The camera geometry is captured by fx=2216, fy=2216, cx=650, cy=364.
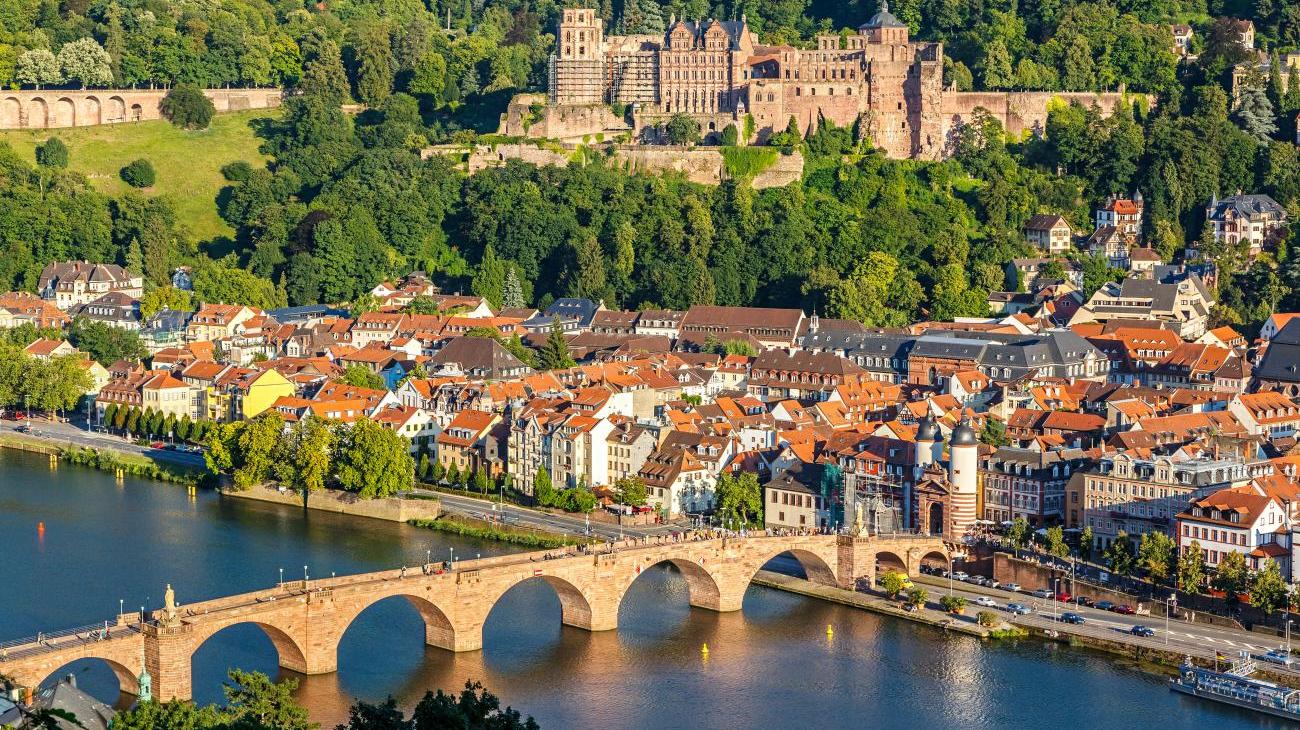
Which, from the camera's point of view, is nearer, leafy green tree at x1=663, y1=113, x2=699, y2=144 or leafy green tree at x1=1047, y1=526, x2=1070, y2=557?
leafy green tree at x1=1047, y1=526, x2=1070, y2=557

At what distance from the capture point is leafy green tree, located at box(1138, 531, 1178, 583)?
46.2 m

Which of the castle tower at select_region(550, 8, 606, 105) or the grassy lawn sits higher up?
the castle tower at select_region(550, 8, 606, 105)

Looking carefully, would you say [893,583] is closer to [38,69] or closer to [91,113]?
[91,113]

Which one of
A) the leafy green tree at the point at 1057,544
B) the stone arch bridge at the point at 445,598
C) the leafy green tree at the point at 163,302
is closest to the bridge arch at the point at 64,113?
the leafy green tree at the point at 163,302

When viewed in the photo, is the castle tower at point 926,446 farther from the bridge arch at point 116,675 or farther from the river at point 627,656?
the bridge arch at point 116,675

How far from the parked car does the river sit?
2188mm

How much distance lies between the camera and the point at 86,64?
97.0 meters

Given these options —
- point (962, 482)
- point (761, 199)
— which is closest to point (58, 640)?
point (962, 482)

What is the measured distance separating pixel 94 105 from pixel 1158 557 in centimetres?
6294

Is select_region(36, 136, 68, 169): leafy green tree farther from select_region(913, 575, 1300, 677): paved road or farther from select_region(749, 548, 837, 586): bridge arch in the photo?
select_region(913, 575, 1300, 677): paved road

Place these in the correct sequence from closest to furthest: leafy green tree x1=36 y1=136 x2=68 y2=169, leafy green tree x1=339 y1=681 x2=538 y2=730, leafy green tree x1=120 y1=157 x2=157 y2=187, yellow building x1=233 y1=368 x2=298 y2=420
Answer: leafy green tree x1=339 y1=681 x2=538 y2=730, yellow building x1=233 y1=368 x2=298 y2=420, leafy green tree x1=120 y1=157 x2=157 y2=187, leafy green tree x1=36 y1=136 x2=68 y2=169

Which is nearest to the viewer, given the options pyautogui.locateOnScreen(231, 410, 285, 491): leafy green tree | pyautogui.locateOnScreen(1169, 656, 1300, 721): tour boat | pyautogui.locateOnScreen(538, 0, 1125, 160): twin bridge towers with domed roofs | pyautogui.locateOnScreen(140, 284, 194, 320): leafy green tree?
pyautogui.locateOnScreen(1169, 656, 1300, 721): tour boat

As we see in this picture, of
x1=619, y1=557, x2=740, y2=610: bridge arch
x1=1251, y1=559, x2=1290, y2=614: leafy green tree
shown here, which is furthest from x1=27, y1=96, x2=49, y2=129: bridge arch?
x1=1251, y1=559, x2=1290, y2=614: leafy green tree

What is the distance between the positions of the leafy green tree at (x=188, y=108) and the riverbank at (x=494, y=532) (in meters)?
44.9
